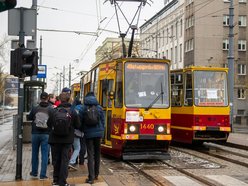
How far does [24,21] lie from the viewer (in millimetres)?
11031

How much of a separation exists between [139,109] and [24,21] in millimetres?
4474

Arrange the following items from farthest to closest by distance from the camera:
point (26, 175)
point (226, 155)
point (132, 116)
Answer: point (226, 155) → point (132, 116) → point (26, 175)

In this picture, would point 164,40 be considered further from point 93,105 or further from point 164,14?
point 93,105

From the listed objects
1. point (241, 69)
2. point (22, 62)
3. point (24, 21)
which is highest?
point (241, 69)

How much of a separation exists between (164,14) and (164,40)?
3.85 m

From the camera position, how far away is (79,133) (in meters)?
11.0

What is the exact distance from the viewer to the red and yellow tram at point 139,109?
1395 centimetres

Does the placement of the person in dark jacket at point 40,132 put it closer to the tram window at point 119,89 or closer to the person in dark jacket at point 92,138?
the person in dark jacket at point 92,138

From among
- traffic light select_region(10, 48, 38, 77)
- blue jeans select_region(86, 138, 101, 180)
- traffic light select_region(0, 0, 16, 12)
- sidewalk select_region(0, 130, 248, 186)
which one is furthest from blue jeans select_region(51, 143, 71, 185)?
traffic light select_region(0, 0, 16, 12)

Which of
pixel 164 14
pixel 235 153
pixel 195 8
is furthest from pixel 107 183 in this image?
pixel 164 14

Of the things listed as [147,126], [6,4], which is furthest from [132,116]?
[6,4]

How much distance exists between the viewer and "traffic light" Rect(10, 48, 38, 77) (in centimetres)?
1053

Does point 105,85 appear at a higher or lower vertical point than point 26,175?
higher

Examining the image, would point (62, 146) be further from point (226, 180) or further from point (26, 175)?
point (226, 180)
